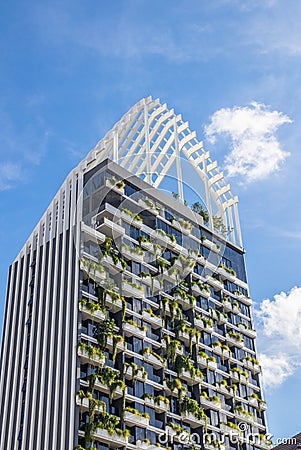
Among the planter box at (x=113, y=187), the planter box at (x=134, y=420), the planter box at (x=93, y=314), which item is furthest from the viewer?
the planter box at (x=113, y=187)

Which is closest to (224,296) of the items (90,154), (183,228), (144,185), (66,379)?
(183,228)


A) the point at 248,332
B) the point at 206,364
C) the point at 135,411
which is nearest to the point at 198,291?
the point at 206,364

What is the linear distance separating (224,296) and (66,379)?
2368 cm

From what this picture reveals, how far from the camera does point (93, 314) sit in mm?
51625

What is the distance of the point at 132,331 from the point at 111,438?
8.98 m

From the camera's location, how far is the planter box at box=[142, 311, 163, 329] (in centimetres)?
5622

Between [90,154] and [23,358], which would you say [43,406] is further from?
[90,154]

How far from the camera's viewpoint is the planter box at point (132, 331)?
5356 centimetres

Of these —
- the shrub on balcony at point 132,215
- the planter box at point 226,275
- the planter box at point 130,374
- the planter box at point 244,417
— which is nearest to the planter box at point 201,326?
the planter box at point 244,417

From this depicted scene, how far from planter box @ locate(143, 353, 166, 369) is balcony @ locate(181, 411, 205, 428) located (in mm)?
4110

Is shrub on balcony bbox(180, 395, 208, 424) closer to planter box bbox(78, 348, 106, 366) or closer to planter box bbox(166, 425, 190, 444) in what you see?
planter box bbox(166, 425, 190, 444)

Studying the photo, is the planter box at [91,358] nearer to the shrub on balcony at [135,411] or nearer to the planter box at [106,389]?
the planter box at [106,389]

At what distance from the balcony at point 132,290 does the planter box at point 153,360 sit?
475 cm

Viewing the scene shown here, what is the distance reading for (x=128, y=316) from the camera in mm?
54750
